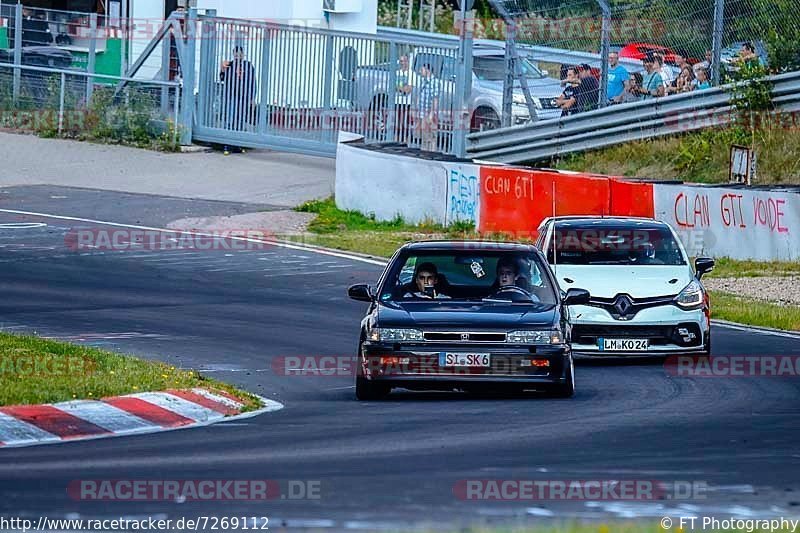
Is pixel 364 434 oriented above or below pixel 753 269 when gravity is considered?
below

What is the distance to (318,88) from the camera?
3138 cm

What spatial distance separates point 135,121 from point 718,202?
14721mm

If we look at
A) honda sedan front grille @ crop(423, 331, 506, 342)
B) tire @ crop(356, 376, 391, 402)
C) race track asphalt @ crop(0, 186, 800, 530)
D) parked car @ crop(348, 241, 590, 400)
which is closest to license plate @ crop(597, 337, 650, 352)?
race track asphalt @ crop(0, 186, 800, 530)

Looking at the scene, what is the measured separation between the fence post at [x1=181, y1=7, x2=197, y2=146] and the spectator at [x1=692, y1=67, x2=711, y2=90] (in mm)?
10732

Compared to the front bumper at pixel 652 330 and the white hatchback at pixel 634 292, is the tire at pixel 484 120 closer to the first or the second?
the white hatchback at pixel 634 292

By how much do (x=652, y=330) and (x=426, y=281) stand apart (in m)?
2.85

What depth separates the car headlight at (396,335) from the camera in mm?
11953

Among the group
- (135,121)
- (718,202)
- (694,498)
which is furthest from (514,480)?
(135,121)

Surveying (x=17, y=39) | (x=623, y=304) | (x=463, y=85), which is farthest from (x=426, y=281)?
(x=17, y=39)

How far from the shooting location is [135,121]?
32.9 meters

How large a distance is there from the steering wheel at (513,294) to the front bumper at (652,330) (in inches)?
83.4

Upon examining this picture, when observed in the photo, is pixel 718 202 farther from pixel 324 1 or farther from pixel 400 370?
pixel 324 1

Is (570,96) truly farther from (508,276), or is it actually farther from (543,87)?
(508,276)

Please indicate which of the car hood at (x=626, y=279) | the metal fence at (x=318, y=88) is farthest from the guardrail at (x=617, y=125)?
the car hood at (x=626, y=279)
